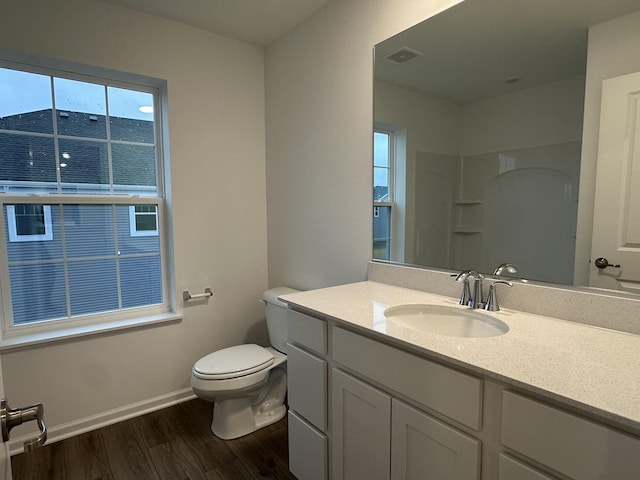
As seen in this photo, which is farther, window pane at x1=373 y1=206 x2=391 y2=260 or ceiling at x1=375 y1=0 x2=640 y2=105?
window pane at x1=373 y1=206 x2=391 y2=260

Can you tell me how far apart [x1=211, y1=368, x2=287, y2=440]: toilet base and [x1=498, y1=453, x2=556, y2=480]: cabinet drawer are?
1489 mm

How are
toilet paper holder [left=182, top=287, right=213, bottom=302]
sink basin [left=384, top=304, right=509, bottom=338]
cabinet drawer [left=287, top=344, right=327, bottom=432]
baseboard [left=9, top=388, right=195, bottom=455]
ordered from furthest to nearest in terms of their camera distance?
toilet paper holder [left=182, top=287, right=213, bottom=302]
baseboard [left=9, top=388, right=195, bottom=455]
cabinet drawer [left=287, top=344, right=327, bottom=432]
sink basin [left=384, top=304, right=509, bottom=338]

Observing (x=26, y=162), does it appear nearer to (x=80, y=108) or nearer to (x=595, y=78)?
(x=80, y=108)

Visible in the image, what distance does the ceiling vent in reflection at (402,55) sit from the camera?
162cm

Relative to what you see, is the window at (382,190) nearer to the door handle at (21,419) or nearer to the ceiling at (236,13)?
the ceiling at (236,13)

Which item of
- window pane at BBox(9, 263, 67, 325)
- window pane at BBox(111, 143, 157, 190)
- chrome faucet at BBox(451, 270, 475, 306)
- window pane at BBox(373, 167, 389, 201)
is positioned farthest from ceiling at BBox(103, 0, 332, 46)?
chrome faucet at BBox(451, 270, 475, 306)

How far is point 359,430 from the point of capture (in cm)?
122

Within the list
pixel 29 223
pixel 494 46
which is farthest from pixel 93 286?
pixel 494 46

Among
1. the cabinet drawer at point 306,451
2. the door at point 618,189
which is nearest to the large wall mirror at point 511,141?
the door at point 618,189

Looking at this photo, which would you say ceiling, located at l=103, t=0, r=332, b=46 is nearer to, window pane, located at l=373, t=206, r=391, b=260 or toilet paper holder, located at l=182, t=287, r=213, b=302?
window pane, located at l=373, t=206, r=391, b=260

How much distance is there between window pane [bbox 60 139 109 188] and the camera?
2031 millimetres

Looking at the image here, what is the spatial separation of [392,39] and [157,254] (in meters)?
1.89

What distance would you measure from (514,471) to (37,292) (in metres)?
2.36

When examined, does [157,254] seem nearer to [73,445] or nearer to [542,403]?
[73,445]
